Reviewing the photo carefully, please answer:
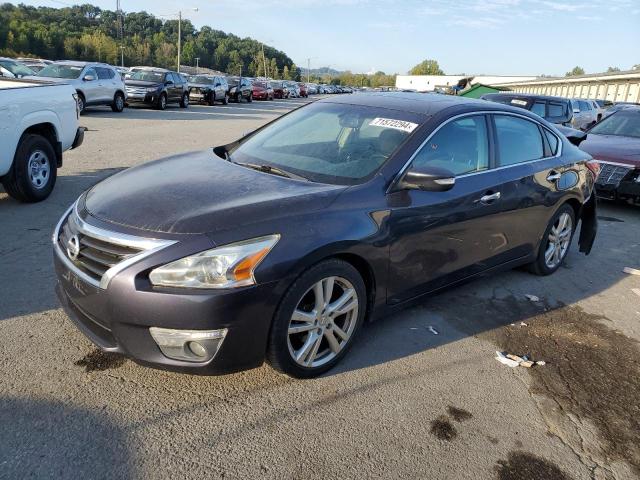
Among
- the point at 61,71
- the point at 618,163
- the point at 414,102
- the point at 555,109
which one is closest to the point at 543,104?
the point at 555,109

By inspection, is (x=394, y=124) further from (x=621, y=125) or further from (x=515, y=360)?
(x=621, y=125)

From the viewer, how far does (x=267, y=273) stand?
9.03 ft

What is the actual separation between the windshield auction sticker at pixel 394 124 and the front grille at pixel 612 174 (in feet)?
18.6

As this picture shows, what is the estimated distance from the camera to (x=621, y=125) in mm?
9805

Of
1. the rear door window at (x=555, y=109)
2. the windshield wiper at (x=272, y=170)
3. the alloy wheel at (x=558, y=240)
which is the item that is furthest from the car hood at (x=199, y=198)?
the rear door window at (x=555, y=109)

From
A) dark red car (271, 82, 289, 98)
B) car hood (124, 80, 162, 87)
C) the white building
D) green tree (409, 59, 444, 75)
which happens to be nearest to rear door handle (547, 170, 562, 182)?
car hood (124, 80, 162, 87)

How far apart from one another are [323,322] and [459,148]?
1782mm

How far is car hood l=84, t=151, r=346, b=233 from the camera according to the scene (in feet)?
9.30

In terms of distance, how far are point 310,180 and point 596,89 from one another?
5148cm

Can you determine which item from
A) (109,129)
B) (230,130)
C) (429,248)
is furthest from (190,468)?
(230,130)

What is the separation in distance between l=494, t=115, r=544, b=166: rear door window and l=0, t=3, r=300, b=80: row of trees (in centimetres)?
6481

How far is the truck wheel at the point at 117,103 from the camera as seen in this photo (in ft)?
65.0

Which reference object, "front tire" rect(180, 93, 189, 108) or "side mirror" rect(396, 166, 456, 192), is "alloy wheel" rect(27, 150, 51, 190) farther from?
"front tire" rect(180, 93, 189, 108)

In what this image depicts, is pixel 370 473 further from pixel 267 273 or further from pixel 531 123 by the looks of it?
pixel 531 123
